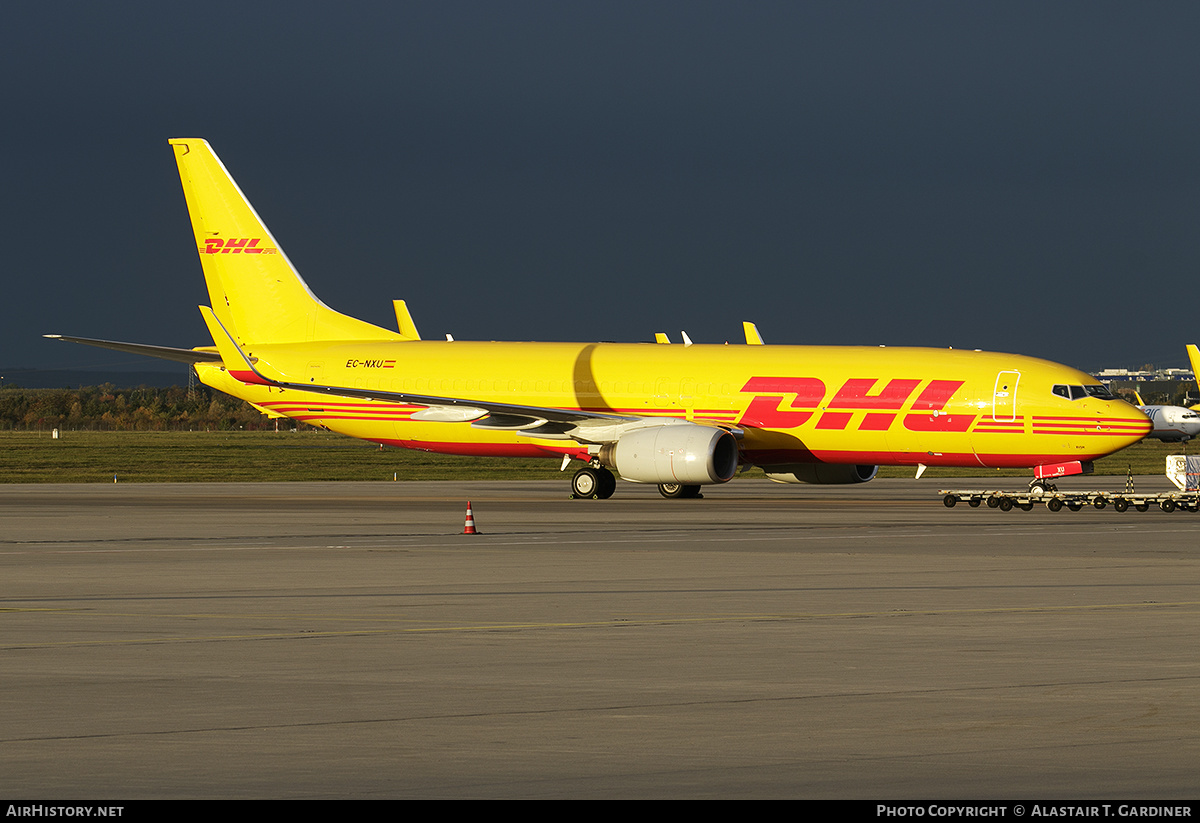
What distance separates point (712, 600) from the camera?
20.7 meters

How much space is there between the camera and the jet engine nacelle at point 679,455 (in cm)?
4556

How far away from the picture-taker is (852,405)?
47.2m

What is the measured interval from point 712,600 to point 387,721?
913 cm

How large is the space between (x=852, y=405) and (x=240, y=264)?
2270 cm

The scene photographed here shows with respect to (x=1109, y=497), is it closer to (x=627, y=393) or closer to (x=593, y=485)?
(x=593, y=485)

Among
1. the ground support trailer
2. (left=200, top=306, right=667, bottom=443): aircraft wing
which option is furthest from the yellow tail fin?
the ground support trailer

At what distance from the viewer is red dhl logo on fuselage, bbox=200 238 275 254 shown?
58844mm

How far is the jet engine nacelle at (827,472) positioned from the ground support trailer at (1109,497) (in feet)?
19.4

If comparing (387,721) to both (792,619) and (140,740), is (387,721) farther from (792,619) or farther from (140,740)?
(792,619)

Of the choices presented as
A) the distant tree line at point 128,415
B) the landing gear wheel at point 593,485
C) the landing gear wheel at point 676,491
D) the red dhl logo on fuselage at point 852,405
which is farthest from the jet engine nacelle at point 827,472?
the distant tree line at point 128,415

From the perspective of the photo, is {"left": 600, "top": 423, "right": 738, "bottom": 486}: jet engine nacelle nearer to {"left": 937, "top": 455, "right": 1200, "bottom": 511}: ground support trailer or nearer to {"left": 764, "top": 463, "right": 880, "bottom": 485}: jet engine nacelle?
{"left": 764, "top": 463, "right": 880, "bottom": 485}: jet engine nacelle

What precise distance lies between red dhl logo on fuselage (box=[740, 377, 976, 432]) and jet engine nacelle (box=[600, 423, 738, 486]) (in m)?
2.16

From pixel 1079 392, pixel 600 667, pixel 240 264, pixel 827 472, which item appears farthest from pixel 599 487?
pixel 600 667
